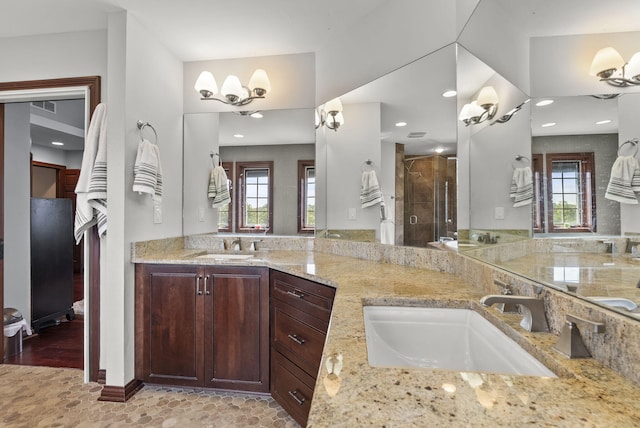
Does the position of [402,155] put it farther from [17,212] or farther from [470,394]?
[17,212]

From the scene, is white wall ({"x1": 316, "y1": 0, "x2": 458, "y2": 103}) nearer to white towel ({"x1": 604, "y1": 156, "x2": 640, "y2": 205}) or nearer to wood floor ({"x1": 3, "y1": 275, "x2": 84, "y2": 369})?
white towel ({"x1": 604, "y1": 156, "x2": 640, "y2": 205})

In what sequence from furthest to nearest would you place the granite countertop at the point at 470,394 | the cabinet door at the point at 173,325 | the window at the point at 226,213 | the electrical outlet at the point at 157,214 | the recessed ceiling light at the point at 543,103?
the window at the point at 226,213
the electrical outlet at the point at 157,214
the cabinet door at the point at 173,325
the recessed ceiling light at the point at 543,103
the granite countertop at the point at 470,394

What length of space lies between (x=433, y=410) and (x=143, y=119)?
8.04 ft

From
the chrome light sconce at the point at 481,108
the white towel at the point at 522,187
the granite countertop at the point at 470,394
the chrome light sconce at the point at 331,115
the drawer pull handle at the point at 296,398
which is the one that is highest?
the chrome light sconce at the point at 331,115

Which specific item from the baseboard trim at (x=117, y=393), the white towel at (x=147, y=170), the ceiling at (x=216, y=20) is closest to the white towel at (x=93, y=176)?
the white towel at (x=147, y=170)

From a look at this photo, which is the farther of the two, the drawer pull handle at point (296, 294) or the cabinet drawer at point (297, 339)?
the drawer pull handle at point (296, 294)

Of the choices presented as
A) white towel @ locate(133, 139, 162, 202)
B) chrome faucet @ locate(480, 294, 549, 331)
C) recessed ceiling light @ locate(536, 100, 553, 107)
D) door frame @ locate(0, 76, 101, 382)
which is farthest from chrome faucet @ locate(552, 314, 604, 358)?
door frame @ locate(0, 76, 101, 382)

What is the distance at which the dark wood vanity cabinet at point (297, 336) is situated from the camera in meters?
1.64

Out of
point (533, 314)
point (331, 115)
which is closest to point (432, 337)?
point (533, 314)

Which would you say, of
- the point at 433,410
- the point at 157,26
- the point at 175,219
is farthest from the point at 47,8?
the point at 433,410

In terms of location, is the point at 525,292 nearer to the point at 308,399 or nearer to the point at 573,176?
the point at 573,176

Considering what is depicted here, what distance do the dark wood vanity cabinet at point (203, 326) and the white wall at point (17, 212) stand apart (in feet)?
6.01

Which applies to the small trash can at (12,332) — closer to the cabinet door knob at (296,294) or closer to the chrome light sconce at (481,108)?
the cabinet door knob at (296,294)

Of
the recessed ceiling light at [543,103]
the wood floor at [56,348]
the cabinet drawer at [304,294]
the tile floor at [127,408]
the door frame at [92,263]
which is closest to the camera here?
the recessed ceiling light at [543,103]
